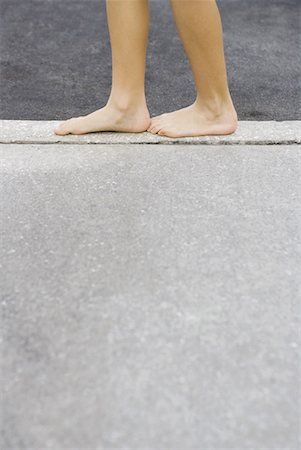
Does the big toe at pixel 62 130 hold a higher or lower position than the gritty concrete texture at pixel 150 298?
lower

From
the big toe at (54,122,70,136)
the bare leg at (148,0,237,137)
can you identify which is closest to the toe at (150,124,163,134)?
the bare leg at (148,0,237,137)

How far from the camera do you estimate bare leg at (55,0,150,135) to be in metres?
2.13

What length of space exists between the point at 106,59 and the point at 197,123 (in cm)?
105

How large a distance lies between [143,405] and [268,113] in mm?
1587

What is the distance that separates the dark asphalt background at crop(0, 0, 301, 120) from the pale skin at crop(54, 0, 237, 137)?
31 centimetres

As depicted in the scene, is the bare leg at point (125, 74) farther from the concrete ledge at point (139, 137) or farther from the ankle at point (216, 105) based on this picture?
the ankle at point (216, 105)

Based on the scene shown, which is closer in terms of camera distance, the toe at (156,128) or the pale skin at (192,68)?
the pale skin at (192,68)

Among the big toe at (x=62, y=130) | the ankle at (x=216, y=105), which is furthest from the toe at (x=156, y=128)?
the big toe at (x=62, y=130)

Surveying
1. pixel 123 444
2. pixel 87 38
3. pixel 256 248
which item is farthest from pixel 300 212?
pixel 87 38

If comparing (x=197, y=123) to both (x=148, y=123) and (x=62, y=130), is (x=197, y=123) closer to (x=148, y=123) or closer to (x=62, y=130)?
(x=148, y=123)

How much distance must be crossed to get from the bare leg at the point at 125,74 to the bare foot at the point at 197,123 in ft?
0.18

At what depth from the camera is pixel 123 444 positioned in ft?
3.83

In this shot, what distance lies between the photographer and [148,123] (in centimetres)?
226

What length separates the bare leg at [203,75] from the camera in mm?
2104
